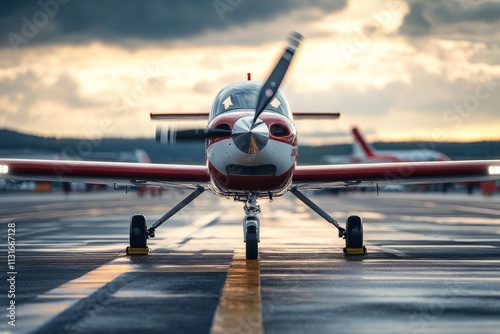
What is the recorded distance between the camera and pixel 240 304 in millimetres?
8875

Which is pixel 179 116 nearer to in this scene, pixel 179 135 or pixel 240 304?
pixel 179 135

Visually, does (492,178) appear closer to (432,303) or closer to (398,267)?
(398,267)

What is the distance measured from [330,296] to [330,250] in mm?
6876

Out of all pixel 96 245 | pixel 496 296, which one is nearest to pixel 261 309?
pixel 496 296

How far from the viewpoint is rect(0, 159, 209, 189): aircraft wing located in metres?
15.9

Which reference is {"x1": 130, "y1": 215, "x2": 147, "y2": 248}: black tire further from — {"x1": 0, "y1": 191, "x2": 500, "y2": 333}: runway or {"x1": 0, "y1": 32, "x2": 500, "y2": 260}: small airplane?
{"x1": 0, "y1": 191, "x2": 500, "y2": 333}: runway

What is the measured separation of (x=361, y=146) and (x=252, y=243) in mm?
104607

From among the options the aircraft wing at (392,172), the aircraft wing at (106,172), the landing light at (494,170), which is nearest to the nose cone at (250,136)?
the aircraft wing at (106,172)

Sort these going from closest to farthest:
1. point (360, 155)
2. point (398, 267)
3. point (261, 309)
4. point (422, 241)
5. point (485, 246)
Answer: point (261, 309) → point (398, 267) → point (485, 246) → point (422, 241) → point (360, 155)

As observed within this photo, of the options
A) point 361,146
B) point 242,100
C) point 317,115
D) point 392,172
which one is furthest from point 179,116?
point 361,146

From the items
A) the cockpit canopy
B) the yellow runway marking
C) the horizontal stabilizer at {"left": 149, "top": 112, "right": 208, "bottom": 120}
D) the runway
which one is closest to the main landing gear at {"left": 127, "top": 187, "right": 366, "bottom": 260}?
the runway

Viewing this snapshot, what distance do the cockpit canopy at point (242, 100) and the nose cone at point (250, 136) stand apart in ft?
4.09

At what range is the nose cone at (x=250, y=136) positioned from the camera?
502 inches

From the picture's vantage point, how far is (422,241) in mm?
18766
